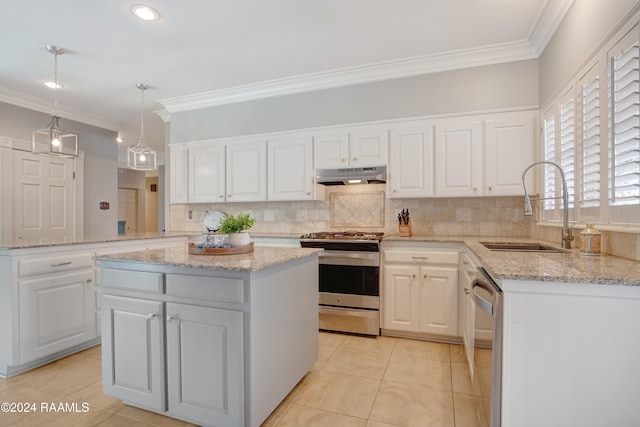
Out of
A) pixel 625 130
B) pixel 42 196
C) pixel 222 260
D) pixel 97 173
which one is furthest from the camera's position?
pixel 97 173

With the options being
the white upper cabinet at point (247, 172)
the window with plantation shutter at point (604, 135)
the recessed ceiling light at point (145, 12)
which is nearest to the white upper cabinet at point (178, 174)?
the white upper cabinet at point (247, 172)

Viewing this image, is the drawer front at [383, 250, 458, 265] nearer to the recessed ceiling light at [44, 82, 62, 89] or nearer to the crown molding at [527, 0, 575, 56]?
the crown molding at [527, 0, 575, 56]

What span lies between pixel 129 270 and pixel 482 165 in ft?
9.74

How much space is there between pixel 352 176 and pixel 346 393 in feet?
6.59

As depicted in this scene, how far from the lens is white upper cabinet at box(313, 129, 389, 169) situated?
3365 mm

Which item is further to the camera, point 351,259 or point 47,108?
point 47,108

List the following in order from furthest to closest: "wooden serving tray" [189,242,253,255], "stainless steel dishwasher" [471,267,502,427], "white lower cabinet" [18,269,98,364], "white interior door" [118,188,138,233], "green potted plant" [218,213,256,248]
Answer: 1. "white interior door" [118,188,138,233]
2. "white lower cabinet" [18,269,98,364]
3. "green potted plant" [218,213,256,248]
4. "wooden serving tray" [189,242,253,255]
5. "stainless steel dishwasher" [471,267,502,427]

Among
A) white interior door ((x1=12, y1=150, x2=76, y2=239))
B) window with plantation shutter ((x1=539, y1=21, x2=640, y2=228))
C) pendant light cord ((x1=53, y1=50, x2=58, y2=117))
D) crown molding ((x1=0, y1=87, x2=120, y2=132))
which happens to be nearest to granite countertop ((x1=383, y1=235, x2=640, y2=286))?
window with plantation shutter ((x1=539, y1=21, x2=640, y2=228))

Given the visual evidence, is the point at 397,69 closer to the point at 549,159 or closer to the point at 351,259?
the point at 549,159

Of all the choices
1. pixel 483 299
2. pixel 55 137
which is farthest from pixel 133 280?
pixel 55 137

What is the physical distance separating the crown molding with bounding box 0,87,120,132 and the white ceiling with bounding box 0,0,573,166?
0.07 ft

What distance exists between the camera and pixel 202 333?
1.64 metres

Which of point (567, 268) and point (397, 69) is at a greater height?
point (397, 69)

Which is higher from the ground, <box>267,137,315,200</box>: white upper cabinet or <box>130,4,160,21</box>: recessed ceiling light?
<box>130,4,160,21</box>: recessed ceiling light
